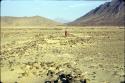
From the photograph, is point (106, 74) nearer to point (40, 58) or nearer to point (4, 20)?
point (40, 58)

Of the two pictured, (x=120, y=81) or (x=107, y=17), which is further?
(x=107, y=17)

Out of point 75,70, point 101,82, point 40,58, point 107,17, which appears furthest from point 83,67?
point 107,17

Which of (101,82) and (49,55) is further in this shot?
(49,55)

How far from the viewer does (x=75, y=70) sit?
14328 millimetres

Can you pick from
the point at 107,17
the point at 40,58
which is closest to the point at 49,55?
the point at 40,58

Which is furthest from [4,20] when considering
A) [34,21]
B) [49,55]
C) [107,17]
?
[49,55]

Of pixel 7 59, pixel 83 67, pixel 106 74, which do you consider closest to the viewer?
pixel 106 74

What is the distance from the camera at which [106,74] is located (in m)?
13.4

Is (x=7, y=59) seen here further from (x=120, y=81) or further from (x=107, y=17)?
(x=107, y=17)

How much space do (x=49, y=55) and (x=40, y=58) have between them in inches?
50.1

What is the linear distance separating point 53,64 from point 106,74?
3.90m

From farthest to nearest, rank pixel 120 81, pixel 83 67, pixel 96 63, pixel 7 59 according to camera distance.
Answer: pixel 7 59 → pixel 96 63 → pixel 83 67 → pixel 120 81

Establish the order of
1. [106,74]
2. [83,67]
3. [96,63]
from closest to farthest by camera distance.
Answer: [106,74]
[83,67]
[96,63]

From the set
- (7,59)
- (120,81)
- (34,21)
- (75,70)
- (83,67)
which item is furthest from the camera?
(34,21)
